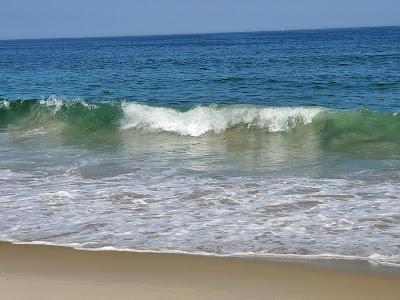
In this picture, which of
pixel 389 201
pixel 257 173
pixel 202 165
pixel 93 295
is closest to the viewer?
pixel 93 295

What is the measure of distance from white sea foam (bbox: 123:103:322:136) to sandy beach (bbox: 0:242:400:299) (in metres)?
8.49

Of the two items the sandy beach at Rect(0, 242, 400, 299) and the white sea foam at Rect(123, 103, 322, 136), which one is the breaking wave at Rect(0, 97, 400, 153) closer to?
the white sea foam at Rect(123, 103, 322, 136)

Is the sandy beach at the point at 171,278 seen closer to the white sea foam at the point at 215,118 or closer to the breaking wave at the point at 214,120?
the breaking wave at the point at 214,120

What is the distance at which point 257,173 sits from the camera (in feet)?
29.4

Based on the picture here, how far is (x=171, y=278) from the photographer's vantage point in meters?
4.98

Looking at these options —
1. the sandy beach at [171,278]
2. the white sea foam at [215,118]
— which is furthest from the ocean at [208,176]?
the sandy beach at [171,278]

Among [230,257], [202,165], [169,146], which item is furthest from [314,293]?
[169,146]

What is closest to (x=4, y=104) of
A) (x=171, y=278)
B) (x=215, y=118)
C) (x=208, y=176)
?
(x=215, y=118)

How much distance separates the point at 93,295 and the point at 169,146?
7.56m

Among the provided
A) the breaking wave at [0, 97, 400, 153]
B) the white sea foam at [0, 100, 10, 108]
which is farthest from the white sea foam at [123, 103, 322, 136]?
the white sea foam at [0, 100, 10, 108]

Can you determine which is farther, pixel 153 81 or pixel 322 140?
pixel 153 81

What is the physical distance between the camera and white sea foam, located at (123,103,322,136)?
13.9 metres

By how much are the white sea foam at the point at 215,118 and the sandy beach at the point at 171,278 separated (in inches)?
334

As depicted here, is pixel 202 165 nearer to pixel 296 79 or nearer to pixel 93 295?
pixel 93 295
